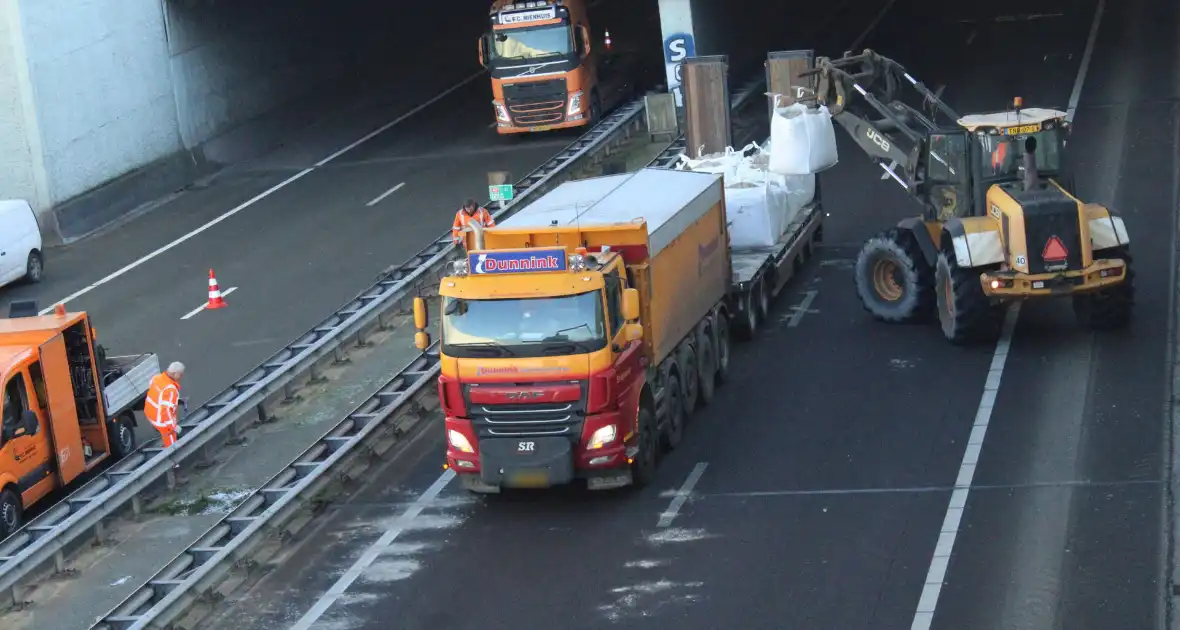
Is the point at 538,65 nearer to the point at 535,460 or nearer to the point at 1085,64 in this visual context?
the point at 1085,64

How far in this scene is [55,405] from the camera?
20.1 m

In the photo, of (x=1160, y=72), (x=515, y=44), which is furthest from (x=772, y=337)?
(x=1160, y=72)

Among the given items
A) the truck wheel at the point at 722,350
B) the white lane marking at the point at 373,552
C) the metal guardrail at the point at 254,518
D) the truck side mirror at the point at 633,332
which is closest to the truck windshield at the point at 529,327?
the truck side mirror at the point at 633,332

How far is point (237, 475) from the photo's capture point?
20.3 meters

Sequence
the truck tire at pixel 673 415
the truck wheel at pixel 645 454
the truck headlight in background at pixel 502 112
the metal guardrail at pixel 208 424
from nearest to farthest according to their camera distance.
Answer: the metal guardrail at pixel 208 424, the truck wheel at pixel 645 454, the truck tire at pixel 673 415, the truck headlight in background at pixel 502 112

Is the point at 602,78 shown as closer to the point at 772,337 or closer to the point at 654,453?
the point at 772,337

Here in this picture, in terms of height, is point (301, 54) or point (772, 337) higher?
point (301, 54)

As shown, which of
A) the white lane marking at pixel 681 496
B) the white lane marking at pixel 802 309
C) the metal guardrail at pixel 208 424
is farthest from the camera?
the white lane marking at pixel 802 309

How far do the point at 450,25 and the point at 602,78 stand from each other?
15.9m

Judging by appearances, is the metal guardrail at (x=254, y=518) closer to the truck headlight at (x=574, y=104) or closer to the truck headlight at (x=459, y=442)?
the truck headlight at (x=459, y=442)

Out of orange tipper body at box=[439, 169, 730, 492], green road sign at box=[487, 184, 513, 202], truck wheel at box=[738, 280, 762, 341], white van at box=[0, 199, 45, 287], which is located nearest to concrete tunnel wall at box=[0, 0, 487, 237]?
white van at box=[0, 199, 45, 287]

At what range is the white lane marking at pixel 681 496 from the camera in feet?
58.4

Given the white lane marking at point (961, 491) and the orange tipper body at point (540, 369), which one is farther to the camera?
the orange tipper body at point (540, 369)

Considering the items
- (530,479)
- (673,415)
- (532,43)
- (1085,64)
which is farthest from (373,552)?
(1085,64)
